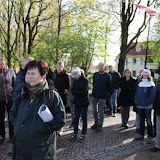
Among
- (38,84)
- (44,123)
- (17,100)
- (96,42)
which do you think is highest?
(96,42)

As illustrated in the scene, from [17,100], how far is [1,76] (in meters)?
2.80

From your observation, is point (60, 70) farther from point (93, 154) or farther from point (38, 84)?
point (38, 84)

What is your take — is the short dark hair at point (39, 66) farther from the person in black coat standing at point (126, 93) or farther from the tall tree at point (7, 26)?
the tall tree at point (7, 26)

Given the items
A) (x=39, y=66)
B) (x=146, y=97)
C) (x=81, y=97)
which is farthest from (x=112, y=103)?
(x=39, y=66)

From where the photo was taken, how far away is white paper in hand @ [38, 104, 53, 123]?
242 centimetres

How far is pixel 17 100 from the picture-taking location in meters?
2.80

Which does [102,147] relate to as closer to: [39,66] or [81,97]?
[81,97]

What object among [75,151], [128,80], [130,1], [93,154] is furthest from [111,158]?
[130,1]

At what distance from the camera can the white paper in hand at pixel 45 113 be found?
2.42 m

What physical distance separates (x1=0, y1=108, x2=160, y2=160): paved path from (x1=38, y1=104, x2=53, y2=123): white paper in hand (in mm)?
2402

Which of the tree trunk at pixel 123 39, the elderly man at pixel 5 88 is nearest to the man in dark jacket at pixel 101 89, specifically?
the elderly man at pixel 5 88

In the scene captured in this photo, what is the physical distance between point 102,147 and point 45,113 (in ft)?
10.9

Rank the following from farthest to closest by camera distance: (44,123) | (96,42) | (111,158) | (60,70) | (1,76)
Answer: (96,42)
(60,70)
(1,76)
(111,158)
(44,123)

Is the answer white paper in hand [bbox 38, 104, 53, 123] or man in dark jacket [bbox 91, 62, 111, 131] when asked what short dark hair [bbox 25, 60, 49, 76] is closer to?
white paper in hand [bbox 38, 104, 53, 123]
